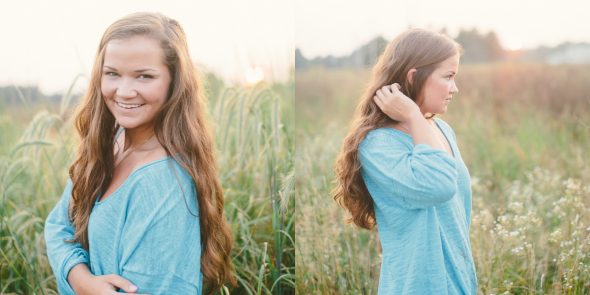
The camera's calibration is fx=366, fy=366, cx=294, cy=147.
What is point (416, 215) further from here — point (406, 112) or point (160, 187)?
point (160, 187)

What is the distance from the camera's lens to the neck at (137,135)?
1396 mm

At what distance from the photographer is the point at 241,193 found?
2207 mm

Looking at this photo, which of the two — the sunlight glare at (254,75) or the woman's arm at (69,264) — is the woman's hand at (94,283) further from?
the sunlight glare at (254,75)

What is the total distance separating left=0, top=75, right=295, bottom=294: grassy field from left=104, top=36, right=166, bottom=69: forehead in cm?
76

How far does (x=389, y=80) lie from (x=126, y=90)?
96 cm

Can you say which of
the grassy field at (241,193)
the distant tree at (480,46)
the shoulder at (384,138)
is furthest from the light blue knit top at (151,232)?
the distant tree at (480,46)

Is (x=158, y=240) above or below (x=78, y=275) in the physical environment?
above

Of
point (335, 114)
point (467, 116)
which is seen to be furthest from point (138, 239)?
point (335, 114)

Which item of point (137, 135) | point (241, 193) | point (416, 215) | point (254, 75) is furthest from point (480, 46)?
point (137, 135)

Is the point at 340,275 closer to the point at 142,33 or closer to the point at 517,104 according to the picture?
the point at 142,33

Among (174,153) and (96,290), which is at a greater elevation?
(174,153)

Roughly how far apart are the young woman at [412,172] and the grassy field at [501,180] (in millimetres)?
300

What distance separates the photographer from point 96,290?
117 cm

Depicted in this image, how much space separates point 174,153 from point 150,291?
0.44 m
